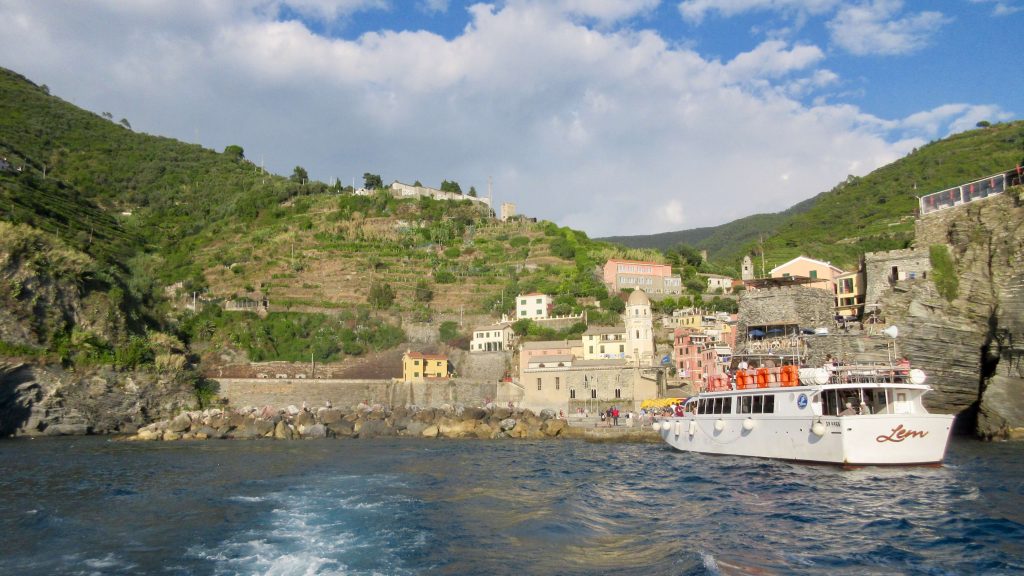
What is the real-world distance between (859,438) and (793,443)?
2.45 metres

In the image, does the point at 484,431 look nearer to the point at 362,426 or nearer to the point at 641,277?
the point at 362,426

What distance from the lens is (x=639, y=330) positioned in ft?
178

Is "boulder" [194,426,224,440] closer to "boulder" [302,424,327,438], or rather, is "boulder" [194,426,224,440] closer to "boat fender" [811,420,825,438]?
"boulder" [302,424,327,438]

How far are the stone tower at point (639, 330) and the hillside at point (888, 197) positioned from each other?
26.2 meters

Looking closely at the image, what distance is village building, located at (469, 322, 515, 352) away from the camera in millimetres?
60625

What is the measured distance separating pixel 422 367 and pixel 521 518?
42940 millimetres

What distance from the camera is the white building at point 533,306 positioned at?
65.6m

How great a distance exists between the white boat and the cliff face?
1337cm

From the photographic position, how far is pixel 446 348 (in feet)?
207

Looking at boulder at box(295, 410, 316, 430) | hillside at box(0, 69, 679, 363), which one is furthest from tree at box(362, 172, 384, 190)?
boulder at box(295, 410, 316, 430)

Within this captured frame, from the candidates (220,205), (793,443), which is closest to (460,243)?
(220,205)

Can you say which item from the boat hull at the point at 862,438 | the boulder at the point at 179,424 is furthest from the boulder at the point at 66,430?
the boat hull at the point at 862,438

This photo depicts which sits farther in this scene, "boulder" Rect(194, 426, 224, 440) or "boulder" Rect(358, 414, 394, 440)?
"boulder" Rect(358, 414, 394, 440)

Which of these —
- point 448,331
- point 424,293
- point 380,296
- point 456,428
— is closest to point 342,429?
point 456,428
